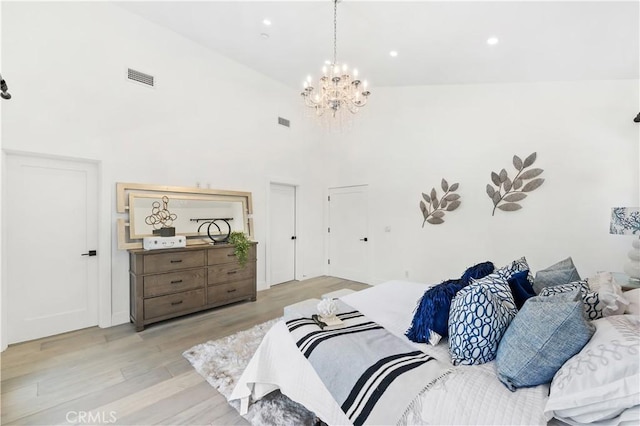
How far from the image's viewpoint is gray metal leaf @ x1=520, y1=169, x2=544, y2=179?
388 centimetres

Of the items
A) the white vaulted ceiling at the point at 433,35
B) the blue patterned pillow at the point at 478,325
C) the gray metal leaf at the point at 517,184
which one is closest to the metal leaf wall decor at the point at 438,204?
the gray metal leaf at the point at 517,184

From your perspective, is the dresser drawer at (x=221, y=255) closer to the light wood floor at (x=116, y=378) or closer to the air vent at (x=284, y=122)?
the light wood floor at (x=116, y=378)

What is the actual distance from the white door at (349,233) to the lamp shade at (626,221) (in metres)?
3.37

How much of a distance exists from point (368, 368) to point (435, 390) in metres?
0.31

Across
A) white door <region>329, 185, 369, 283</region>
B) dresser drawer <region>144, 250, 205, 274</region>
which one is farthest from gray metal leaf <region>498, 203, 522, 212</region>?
dresser drawer <region>144, 250, 205, 274</region>

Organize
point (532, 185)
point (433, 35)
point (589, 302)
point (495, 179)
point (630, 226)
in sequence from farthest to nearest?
point (495, 179) < point (532, 185) < point (433, 35) < point (630, 226) < point (589, 302)

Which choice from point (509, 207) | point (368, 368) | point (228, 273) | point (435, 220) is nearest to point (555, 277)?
point (368, 368)

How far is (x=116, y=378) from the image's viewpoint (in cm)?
231

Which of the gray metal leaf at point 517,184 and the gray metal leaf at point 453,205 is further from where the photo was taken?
the gray metal leaf at point 453,205

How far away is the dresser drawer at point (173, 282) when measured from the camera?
3.33m

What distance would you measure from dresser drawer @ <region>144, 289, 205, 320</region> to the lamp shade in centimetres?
495

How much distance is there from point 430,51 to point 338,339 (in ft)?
12.4

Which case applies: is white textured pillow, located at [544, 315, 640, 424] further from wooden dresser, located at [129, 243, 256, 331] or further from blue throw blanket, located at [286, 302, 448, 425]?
wooden dresser, located at [129, 243, 256, 331]

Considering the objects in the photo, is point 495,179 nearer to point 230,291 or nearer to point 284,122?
point 284,122
